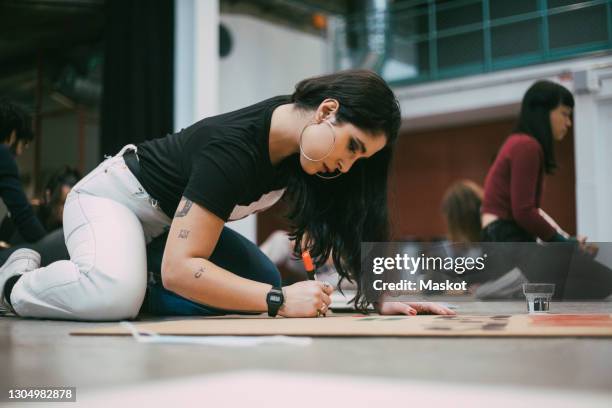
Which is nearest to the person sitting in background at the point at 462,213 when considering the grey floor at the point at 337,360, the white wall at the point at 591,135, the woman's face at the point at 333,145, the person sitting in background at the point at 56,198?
the white wall at the point at 591,135

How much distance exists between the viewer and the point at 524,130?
238cm

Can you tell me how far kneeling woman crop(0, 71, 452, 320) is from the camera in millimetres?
1294

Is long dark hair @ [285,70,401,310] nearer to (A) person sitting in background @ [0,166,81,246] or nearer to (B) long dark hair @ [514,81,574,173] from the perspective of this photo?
(B) long dark hair @ [514,81,574,173]

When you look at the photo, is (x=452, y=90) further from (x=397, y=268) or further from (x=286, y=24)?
(x=397, y=268)

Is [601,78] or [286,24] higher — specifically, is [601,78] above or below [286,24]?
below

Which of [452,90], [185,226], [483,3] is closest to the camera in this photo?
[185,226]

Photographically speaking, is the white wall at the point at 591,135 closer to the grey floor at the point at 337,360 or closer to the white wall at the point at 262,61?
the grey floor at the point at 337,360

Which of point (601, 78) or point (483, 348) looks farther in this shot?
point (601, 78)

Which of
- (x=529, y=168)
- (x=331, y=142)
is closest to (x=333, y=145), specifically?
(x=331, y=142)

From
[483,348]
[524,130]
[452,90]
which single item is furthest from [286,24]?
[483,348]

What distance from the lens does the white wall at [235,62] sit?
4078 mm

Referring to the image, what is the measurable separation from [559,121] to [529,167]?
0.20 m

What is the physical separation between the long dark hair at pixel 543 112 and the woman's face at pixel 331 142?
1.16 m

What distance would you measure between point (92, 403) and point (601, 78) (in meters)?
2.13
